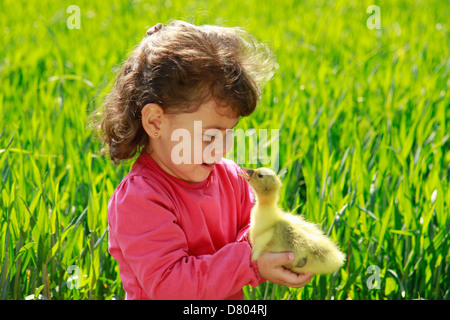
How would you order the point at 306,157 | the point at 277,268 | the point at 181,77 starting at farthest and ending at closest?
the point at 306,157, the point at 181,77, the point at 277,268

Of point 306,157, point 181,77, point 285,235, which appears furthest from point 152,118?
point 306,157

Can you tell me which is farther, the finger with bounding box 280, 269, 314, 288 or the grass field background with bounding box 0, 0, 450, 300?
the grass field background with bounding box 0, 0, 450, 300

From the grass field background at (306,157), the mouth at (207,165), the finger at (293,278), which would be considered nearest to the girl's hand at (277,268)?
the finger at (293,278)

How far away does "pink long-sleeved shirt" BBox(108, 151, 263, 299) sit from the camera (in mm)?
1255

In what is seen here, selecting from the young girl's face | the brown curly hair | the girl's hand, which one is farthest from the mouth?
the girl's hand

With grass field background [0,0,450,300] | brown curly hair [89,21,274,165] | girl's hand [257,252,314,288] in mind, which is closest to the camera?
girl's hand [257,252,314,288]

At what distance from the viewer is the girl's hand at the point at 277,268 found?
1.24 metres

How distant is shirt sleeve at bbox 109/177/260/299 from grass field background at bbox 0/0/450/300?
48 centimetres

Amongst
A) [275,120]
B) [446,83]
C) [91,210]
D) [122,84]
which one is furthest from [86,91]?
[446,83]

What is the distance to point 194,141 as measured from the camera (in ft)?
4.29

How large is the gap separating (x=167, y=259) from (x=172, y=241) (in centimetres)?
5

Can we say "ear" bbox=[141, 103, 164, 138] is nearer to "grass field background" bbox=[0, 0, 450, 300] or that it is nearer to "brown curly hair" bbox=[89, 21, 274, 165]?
"brown curly hair" bbox=[89, 21, 274, 165]

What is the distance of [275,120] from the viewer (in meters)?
2.64

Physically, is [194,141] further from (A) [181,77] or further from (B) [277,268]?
(B) [277,268]
